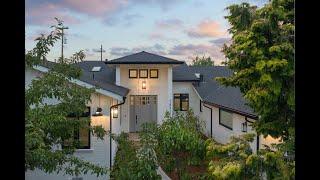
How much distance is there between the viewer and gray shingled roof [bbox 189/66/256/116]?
323 inches

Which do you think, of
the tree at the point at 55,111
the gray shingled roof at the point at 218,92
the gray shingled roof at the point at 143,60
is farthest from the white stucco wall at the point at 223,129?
the tree at the point at 55,111

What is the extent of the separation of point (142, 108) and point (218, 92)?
2.68 metres

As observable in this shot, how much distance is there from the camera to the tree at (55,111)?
124 inches

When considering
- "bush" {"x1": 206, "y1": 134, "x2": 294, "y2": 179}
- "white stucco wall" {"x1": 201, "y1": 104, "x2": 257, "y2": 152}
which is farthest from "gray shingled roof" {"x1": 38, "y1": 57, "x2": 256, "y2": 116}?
"bush" {"x1": 206, "y1": 134, "x2": 294, "y2": 179}

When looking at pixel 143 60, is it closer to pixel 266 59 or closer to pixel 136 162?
pixel 136 162

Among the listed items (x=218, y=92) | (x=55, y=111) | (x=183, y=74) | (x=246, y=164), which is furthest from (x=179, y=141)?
(x=183, y=74)

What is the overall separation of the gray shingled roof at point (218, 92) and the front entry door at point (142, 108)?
73.1 inches

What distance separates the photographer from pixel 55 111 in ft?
11.7

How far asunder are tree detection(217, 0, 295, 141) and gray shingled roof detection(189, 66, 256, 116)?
1.85m

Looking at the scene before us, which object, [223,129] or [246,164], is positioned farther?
[223,129]

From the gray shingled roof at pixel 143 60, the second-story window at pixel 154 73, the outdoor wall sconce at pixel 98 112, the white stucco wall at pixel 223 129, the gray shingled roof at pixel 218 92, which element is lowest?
the white stucco wall at pixel 223 129

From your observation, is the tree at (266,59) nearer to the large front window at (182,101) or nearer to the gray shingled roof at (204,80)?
the gray shingled roof at (204,80)

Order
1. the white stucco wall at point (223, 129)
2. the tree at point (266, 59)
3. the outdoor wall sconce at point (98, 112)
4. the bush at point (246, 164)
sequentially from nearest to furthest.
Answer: the tree at point (266, 59) → the bush at point (246, 164) → the outdoor wall sconce at point (98, 112) → the white stucco wall at point (223, 129)
